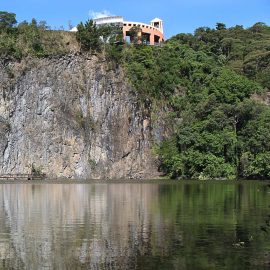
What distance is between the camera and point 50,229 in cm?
2389

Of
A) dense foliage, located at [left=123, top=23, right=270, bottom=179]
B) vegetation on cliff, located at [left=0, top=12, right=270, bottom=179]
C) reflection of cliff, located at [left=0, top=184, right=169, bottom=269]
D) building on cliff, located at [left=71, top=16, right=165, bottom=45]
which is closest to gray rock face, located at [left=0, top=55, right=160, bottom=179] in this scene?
vegetation on cliff, located at [left=0, top=12, right=270, bottom=179]

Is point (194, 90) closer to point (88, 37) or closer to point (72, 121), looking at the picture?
point (88, 37)

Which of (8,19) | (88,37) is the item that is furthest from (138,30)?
(8,19)

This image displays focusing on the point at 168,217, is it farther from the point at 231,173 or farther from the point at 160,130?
the point at 160,130

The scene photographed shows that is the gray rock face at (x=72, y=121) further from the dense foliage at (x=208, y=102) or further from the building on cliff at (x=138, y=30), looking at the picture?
the building on cliff at (x=138, y=30)

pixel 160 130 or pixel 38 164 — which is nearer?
pixel 38 164

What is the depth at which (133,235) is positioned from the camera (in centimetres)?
2247

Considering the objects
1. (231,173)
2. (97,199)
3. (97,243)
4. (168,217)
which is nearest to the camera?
(97,243)

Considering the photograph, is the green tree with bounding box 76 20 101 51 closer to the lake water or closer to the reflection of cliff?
the reflection of cliff

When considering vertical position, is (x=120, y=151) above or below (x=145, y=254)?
above

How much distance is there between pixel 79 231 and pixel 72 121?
5588 cm

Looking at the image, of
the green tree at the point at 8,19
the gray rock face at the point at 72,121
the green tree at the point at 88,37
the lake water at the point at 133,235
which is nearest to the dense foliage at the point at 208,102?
the gray rock face at the point at 72,121

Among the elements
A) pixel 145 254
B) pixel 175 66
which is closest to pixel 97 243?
pixel 145 254

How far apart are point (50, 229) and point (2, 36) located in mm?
63344
